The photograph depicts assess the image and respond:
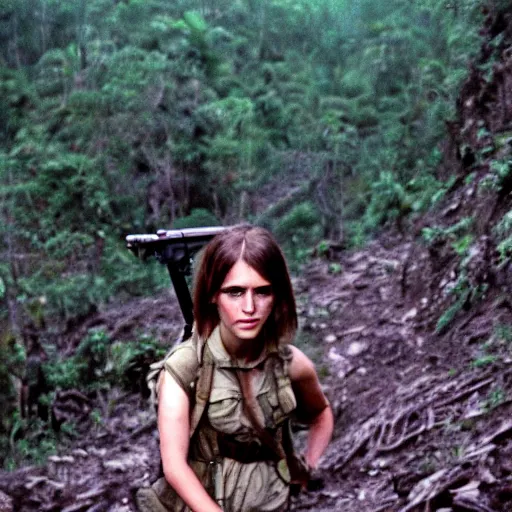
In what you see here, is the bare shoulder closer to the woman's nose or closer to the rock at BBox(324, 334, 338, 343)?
the woman's nose

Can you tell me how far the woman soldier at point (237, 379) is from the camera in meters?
Answer: 2.12

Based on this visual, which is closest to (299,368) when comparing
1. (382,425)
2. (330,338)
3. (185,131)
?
(382,425)

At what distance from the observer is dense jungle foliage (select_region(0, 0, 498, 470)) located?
36.5 ft

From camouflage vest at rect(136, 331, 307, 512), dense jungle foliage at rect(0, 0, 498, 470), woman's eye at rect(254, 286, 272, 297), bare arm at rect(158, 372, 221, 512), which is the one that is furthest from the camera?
dense jungle foliage at rect(0, 0, 498, 470)

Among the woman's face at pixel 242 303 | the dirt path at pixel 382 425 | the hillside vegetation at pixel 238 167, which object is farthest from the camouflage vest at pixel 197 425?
the hillside vegetation at pixel 238 167

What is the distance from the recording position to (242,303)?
2.17m

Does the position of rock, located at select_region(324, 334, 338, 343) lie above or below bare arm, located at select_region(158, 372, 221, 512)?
below

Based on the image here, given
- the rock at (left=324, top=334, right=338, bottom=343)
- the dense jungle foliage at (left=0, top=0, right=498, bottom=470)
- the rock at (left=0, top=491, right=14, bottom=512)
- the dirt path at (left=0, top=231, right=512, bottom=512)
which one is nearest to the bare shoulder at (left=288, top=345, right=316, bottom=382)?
the dirt path at (left=0, top=231, right=512, bottom=512)

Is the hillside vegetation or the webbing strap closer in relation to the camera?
the webbing strap

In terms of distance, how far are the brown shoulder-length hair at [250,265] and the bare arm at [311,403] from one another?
0.12 meters

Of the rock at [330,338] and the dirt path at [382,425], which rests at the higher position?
the dirt path at [382,425]

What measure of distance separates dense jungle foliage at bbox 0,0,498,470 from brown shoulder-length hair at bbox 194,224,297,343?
6332mm

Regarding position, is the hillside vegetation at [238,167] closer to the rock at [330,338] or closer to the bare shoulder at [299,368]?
the rock at [330,338]

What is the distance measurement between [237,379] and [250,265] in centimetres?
35
